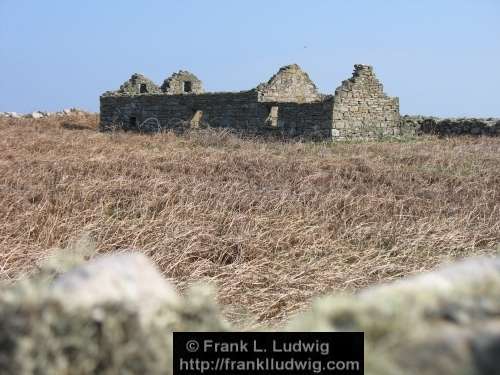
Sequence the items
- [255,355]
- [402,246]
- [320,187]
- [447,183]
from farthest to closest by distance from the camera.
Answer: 1. [447,183]
2. [320,187]
3. [402,246]
4. [255,355]

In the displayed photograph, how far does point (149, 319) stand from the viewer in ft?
3.45

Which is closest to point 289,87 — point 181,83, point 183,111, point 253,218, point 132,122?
point 183,111

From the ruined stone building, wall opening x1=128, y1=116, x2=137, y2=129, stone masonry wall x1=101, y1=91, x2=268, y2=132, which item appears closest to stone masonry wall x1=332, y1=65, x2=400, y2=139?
the ruined stone building

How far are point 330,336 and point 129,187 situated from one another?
16.3 ft

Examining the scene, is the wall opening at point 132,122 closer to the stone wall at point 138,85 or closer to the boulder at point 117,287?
the stone wall at point 138,85

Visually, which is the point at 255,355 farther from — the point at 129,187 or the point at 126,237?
the point at 129,187

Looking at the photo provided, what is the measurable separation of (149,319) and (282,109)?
15086mm

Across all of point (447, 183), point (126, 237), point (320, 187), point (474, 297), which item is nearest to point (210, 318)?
point (474, 297)

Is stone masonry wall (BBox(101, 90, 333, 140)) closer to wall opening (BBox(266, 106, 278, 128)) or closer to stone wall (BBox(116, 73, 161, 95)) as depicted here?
wall opening (BBox(266, 106, 278, 128))

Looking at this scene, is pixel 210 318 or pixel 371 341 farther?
pixel 210 318

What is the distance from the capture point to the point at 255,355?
1145 millimetres

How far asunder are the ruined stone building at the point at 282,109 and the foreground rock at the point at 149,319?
534 inches

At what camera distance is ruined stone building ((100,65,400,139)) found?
15148 millimetres

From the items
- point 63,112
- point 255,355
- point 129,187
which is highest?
point 63,112
